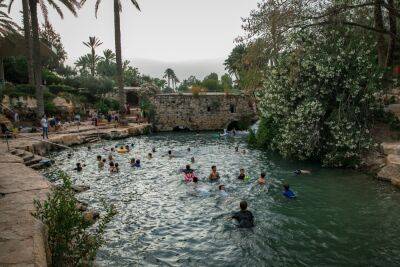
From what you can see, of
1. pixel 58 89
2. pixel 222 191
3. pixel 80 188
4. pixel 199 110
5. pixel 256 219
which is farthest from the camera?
pixel 58 89

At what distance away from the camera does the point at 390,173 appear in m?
16.8

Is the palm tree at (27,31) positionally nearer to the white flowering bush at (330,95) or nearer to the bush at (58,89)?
the bush at (58,89)

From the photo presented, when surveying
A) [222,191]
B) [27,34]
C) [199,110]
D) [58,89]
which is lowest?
[222,191]

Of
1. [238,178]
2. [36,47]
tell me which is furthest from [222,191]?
[36,47]

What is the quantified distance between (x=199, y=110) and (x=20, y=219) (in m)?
36.8

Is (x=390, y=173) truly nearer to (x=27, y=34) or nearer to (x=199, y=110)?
(x=199, y=110)

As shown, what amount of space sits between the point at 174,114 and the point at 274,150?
20862 mm

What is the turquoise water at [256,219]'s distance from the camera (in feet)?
33.1

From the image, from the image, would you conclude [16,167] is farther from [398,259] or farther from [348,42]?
[348,42]

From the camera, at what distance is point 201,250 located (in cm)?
1068

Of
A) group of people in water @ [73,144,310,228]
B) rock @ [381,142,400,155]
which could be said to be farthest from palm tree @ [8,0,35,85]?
rock @ [381,142,400,155]

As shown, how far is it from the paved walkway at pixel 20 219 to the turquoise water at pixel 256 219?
237 cm

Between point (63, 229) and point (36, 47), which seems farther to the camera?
point (36, 47)

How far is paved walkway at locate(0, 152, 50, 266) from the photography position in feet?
22.5
